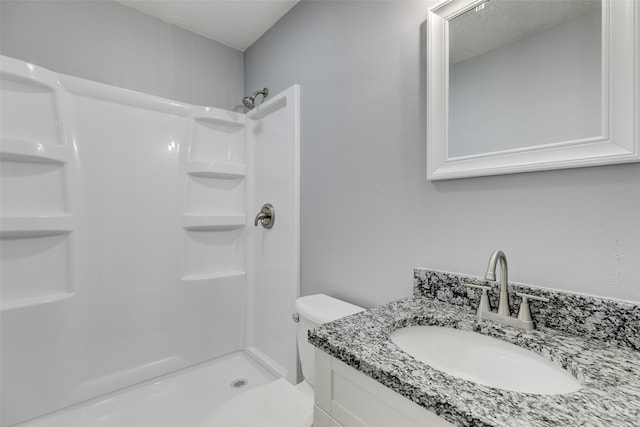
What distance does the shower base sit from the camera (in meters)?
1.35

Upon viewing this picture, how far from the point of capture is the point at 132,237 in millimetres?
1561

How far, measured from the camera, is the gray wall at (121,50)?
1370 millimetres

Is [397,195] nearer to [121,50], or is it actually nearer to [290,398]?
[290,398]

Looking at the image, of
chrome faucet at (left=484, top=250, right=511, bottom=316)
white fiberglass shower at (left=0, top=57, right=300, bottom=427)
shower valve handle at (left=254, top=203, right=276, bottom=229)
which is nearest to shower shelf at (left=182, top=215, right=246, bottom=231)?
white fiberglass shower at (left=0, top=57, right=300, bottom=427)

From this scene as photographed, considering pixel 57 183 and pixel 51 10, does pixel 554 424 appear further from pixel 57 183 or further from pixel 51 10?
pixel 51 10

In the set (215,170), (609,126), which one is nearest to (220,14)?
(215,170)

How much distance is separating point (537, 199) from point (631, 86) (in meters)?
0.30

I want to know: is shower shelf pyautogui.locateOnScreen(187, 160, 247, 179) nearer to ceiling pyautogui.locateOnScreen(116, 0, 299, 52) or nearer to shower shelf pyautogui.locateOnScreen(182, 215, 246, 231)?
shower shelf pyautogui.locateOnScreen(182, 215, 246, 231)

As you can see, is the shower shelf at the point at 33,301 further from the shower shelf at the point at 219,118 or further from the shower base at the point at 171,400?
the shower shelf at the point at 219,118

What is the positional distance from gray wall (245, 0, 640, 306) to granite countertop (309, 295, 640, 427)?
161 millimetres

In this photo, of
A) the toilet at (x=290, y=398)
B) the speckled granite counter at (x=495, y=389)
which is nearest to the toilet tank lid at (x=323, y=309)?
the toilet at (x=290, y=398)

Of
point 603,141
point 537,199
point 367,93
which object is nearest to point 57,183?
point 367,93

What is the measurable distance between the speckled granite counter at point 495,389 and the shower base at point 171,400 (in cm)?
104

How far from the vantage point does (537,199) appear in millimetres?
751
